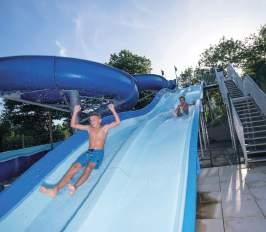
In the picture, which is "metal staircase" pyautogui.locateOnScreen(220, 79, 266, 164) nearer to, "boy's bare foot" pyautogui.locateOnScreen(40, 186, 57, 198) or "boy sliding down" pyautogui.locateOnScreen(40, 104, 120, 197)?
"boy sliding down" pyautogui.locateOnScreen(40, 104, 120, 197)

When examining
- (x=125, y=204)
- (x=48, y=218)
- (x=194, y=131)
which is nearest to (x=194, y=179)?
(x=125, y=204)

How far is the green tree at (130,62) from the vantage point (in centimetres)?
3052

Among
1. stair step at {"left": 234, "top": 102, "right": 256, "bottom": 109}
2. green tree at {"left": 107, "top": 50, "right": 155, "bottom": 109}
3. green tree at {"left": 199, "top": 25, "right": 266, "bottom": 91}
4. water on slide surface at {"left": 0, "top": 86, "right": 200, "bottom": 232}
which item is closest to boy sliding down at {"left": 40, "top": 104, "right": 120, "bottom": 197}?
water on slide surface at {"left": 0, "top": 86, "right": 200, "bottom": 232}

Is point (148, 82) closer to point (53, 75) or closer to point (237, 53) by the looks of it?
point (53, 75)

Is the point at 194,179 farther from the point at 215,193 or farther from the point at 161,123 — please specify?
the point at 161,123

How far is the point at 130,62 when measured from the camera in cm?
3092

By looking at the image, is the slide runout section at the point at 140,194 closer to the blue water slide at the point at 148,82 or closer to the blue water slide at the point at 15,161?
the blue water slide at the point at 15,161

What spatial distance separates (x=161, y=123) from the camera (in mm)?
7605

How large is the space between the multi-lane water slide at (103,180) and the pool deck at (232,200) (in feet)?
3.69

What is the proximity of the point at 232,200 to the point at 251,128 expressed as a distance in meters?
4.98

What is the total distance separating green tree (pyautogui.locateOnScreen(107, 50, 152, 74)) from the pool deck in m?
24.7

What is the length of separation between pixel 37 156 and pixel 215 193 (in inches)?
338

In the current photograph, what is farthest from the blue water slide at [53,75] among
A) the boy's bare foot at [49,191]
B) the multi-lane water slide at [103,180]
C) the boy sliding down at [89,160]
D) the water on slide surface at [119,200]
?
the boy's bare foot at [49,191]

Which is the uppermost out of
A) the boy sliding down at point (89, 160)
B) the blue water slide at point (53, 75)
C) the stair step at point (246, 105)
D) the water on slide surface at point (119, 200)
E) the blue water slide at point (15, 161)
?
the blue water slide at point (53, 75)
